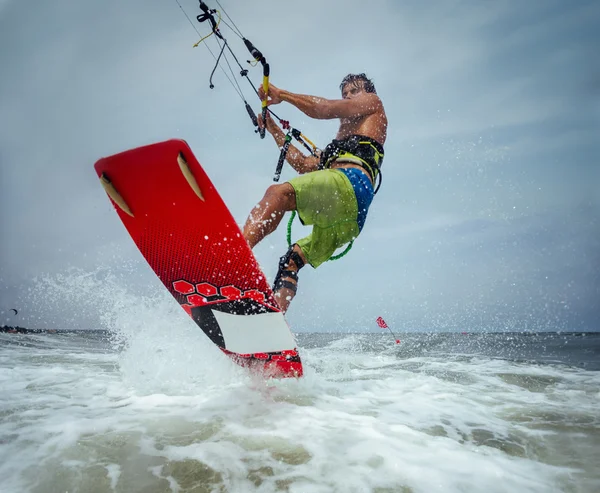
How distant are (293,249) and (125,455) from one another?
Result: 275 centimetres

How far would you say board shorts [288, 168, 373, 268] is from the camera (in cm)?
328

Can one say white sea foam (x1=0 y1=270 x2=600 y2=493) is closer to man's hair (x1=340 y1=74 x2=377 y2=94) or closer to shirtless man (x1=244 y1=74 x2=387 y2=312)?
shirtless man (x1=244 y1=74 x2=387 y2=312)

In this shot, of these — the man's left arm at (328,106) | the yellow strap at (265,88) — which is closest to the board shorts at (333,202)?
the man's left arm at (328,106)

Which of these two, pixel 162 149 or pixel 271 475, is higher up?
pixel 162 149

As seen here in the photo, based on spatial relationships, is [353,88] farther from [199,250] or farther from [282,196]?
[199,250]

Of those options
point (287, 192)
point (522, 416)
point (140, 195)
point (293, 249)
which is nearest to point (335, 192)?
point (287, 192)

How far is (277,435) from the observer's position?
202 centimetres

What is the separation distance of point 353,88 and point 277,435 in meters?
3.67

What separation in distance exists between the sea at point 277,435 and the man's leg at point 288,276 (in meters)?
0.78

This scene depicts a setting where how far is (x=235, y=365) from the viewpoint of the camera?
3.53 meters

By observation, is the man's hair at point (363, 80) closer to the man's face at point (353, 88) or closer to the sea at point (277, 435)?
the man's face at point (353, 88)

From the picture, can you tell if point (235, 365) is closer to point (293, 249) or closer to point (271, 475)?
point (293, 249)

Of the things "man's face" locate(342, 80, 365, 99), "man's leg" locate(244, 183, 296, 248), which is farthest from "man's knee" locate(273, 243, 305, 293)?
"man's face" locate(342, 80, 365, 99)

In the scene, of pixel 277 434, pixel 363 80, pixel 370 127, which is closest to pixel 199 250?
pixel 277 434
